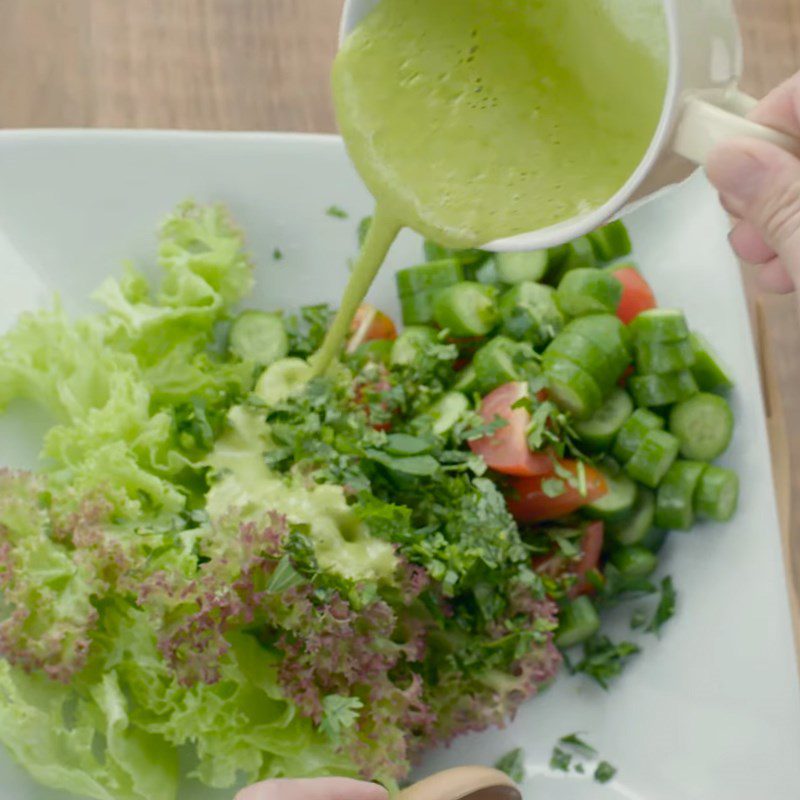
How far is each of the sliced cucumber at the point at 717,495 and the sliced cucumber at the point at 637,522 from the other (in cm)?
9

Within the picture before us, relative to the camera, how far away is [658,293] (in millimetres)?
2242

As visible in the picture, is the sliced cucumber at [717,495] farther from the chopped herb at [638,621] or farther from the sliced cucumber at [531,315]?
the sliced cucumber at [531,315]

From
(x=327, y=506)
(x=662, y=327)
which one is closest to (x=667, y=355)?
(x=662, y=327)

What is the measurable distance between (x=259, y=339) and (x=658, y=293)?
2.38ft

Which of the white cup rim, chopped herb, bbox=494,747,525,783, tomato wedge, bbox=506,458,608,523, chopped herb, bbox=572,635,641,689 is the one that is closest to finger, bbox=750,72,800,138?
the white cup rim

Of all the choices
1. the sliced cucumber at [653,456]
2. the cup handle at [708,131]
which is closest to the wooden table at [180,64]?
the sliced cucumber at [653,456]

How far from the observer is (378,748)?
1.82 meters

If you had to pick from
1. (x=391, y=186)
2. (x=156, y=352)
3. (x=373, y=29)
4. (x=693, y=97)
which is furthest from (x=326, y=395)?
(x=693, y=97)

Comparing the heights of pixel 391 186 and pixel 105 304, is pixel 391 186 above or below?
above

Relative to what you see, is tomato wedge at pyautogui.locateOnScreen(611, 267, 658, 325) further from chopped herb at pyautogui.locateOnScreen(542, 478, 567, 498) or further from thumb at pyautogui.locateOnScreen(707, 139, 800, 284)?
thumb at pyautogui.locateOnScreen(707, 139, 800, 284)

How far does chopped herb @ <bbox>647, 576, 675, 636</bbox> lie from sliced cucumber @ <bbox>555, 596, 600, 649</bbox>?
3.7 inches

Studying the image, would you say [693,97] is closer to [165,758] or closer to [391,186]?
[391,186]

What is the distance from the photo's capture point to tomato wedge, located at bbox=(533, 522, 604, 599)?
202 centimetres

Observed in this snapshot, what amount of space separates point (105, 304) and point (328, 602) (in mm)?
700
